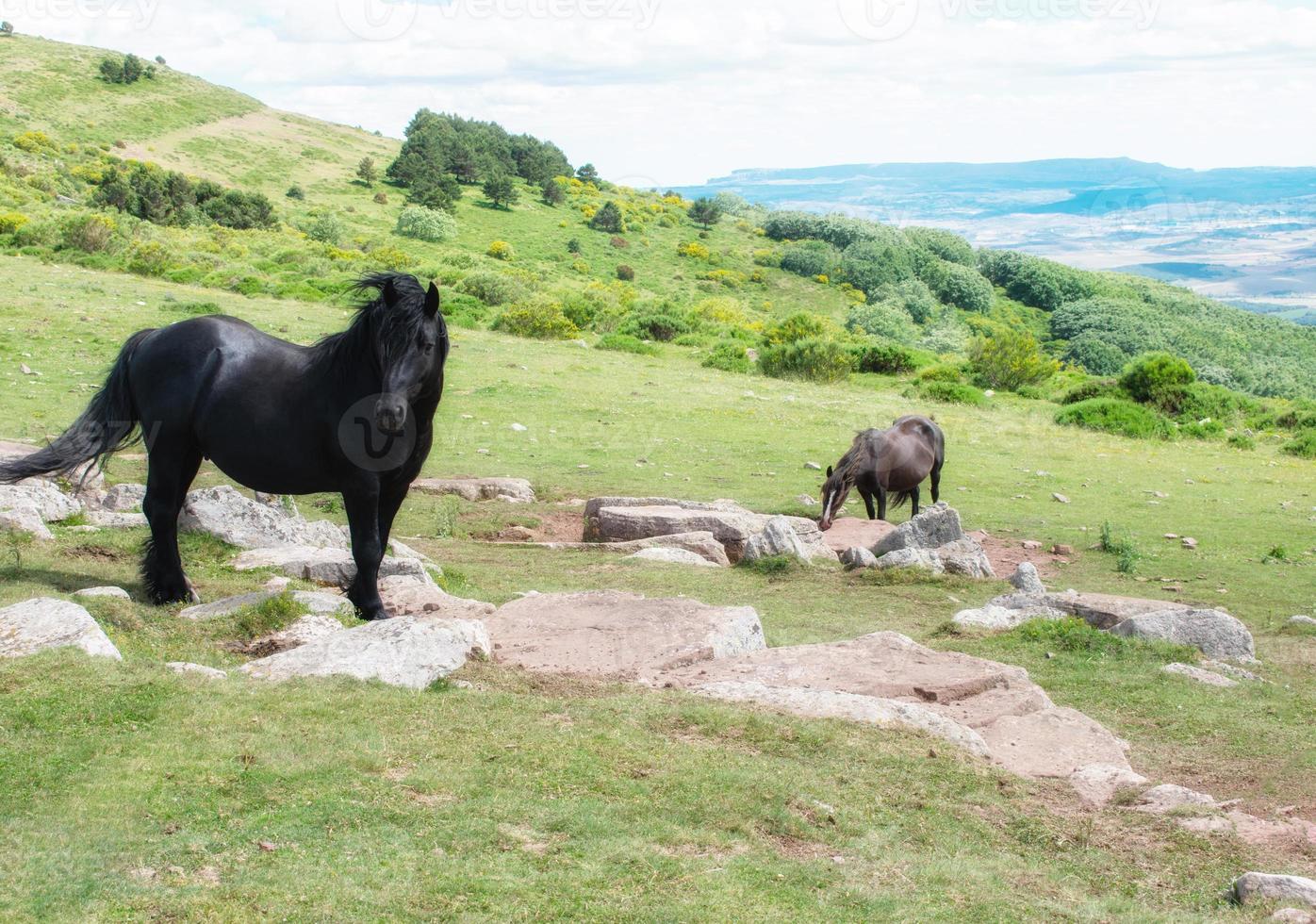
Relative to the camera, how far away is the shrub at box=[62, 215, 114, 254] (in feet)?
124

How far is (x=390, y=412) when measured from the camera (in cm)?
820

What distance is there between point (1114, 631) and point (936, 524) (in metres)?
4.80

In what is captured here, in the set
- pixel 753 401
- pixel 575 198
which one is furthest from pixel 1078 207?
pixel 753 401

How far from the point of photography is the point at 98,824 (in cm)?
550

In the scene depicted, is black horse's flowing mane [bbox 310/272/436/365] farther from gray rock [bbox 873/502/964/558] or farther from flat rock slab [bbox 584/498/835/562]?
gray rock [bbox 873/502/964/558]

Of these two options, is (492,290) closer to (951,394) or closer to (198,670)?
(951,394)

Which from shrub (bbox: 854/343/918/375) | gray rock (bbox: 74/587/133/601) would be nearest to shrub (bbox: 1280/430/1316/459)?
shrub (bbox: 854/343/918/375)

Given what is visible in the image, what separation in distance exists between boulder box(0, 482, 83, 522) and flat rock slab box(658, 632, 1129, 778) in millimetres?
6913

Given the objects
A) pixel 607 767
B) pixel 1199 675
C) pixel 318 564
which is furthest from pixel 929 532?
pixel 607 767

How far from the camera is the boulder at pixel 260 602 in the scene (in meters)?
9.02

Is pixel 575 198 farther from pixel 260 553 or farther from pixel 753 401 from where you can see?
pixel 260 553

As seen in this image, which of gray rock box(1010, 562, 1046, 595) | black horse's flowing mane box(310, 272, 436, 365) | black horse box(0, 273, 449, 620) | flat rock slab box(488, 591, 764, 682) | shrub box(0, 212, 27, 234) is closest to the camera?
black horse's flowing mane box(310, 272, 436, 365)

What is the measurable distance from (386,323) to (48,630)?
9.64ft

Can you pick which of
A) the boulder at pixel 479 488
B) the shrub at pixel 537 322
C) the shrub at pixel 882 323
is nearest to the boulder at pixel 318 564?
the boulder at pixel 479 488
